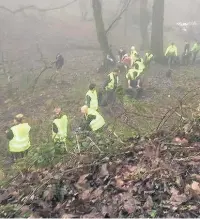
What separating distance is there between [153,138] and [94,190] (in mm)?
1366

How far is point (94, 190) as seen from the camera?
4547 millimetres

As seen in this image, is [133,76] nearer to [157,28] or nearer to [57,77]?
[57,77]

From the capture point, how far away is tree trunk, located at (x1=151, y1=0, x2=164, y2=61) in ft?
70.1

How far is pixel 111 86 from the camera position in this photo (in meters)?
14.7

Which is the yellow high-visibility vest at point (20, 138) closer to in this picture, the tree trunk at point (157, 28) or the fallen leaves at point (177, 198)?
the fallen leaves at point (177, 198)


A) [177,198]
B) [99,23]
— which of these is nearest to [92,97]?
[177,198]

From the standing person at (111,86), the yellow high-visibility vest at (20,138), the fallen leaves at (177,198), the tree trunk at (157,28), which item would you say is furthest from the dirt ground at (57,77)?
the yellow high-visibility vest at (20,138)

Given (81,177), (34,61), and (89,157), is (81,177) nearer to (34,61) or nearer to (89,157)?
(89,157)

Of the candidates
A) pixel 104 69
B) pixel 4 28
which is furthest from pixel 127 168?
pixel 4 28

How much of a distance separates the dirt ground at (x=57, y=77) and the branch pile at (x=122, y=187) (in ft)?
5.71

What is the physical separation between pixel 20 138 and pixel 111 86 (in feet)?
19.0

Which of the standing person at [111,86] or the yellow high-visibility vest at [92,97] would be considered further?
the standing person at [111,86]

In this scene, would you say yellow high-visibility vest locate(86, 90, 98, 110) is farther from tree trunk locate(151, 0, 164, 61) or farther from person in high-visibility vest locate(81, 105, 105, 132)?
tree trunk locate(151, 0, 164, 61)

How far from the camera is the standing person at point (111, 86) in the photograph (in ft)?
47.9
